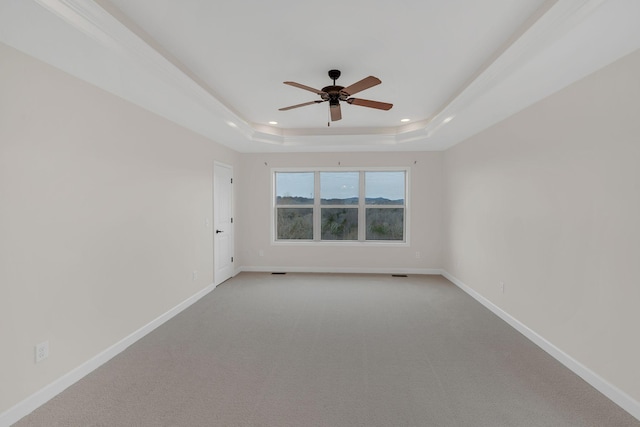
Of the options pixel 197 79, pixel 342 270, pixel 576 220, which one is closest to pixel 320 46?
pixel 197 79

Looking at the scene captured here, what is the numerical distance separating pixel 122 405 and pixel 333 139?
4280 millimetres

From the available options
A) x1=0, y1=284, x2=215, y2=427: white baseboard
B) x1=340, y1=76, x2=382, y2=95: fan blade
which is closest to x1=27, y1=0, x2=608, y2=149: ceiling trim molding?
x1=340, y1=76, x2=382, y2=95: fan blade

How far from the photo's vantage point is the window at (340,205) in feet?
19.8

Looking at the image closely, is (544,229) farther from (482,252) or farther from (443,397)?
(443,397)

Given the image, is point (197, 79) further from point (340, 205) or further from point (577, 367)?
point (577, 367)

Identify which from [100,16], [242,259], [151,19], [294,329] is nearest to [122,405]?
[294,329]

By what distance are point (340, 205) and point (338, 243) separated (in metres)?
0.76

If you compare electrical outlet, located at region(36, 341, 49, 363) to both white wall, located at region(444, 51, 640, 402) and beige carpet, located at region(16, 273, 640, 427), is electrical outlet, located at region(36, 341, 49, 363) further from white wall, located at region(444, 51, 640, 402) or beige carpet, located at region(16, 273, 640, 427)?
white wall, located at region(444, 51, 640, 402)

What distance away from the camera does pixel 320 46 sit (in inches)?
96.6

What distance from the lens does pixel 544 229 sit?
2910 millimetres

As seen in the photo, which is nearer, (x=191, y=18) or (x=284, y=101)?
(x=191, y=18)

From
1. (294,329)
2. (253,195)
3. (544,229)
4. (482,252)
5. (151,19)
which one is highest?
(151,19)

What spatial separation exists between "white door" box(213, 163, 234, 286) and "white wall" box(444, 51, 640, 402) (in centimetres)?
400

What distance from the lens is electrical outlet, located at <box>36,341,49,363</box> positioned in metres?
2.08
